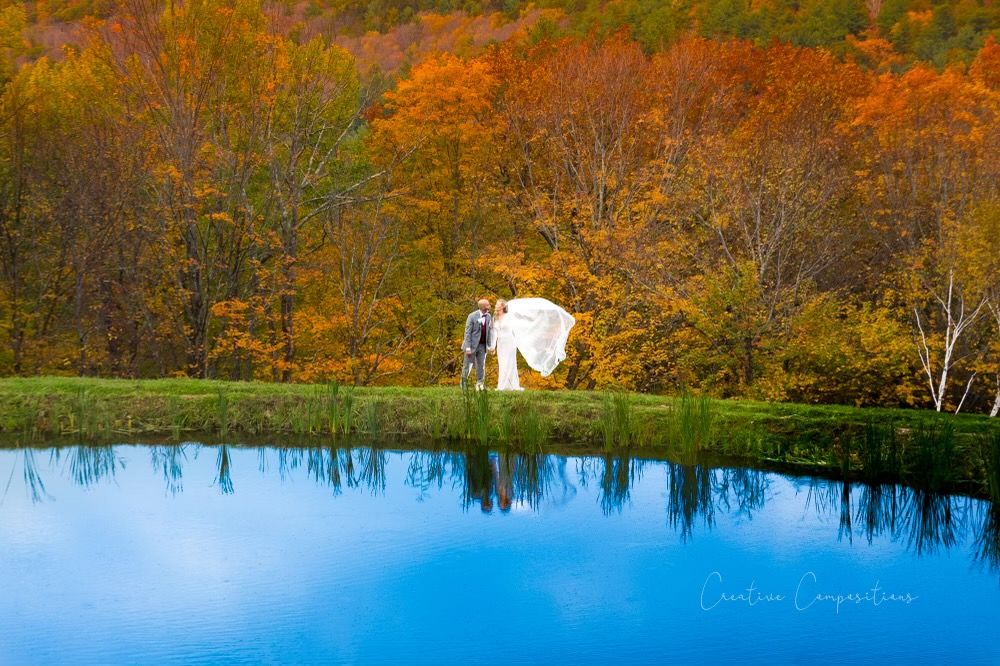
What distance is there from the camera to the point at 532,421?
441 inches

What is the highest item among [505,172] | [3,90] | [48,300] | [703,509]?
[3,90]

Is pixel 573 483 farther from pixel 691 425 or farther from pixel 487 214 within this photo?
pixel 487 214

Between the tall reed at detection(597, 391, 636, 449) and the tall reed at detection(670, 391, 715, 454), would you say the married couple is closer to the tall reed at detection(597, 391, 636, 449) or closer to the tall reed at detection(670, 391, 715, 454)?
the tall reed at detection(597, 391, 636, 449)

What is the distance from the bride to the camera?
1470cm

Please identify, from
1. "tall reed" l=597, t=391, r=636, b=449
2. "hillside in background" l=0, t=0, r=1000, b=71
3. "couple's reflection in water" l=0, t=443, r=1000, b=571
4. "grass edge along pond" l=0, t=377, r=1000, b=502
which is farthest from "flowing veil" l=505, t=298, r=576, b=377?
"hillside in background" l=0, t=0, r=1000, b=71

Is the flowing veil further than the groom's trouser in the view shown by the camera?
Yes

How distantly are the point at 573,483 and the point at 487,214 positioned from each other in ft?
53.9

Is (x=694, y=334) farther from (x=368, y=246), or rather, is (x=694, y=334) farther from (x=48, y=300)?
(x=48, y=300)

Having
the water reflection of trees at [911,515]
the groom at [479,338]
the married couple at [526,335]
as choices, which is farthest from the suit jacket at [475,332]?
the water reflection of trees at [911,515]

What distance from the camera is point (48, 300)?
2283 centimetres

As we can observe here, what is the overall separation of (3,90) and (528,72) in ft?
42.4

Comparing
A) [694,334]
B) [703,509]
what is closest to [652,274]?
[694,334]

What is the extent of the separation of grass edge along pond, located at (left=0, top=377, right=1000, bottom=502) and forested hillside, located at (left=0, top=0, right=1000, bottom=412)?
595 centimetres

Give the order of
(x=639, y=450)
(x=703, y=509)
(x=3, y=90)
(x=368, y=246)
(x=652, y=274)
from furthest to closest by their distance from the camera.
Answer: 1. (x=3, y=90)
2. (x=368, y=246)
3. (x=652, y=274)
4. (x=639, y=450)
5. (x=703, y=509)
